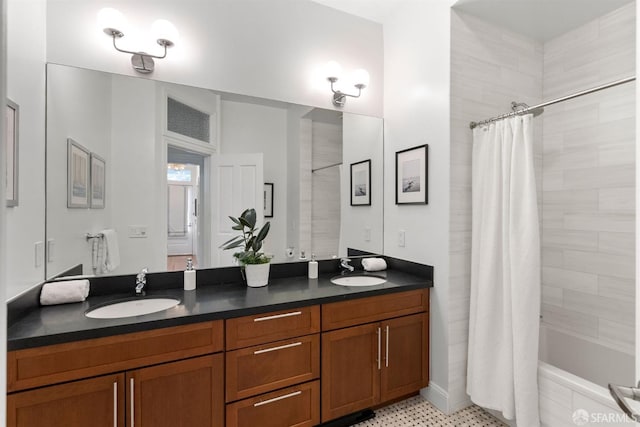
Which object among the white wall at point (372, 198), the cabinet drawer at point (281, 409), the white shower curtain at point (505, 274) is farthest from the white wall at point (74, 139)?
the white shower curtain at point (505, 274)

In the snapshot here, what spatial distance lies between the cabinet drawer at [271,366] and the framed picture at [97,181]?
3.67 ft

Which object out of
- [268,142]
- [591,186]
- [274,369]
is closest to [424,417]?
[274,369]

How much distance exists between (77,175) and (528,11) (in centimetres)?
291

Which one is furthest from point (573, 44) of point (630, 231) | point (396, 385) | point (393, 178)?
point (396, 385)

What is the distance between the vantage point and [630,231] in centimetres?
202

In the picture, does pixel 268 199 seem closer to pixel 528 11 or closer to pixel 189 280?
pixel 189 280

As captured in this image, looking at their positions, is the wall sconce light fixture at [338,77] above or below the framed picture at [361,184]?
above

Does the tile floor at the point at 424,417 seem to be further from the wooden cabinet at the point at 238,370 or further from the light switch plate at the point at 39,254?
the light switch plate at the point at 39,254

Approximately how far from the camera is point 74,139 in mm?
Answer: 1735

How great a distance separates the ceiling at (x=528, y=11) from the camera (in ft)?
6.67

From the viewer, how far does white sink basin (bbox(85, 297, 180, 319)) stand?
159 cm

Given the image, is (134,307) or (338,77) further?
(338,77)

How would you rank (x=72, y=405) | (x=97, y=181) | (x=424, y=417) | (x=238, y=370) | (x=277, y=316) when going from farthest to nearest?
(x=424, y=417) → (x=97, y=181) → (x=277, y=316) → (x=238, y=370) → (x=72, y=405)

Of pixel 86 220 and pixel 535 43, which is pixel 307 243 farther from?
pixel 535 43
